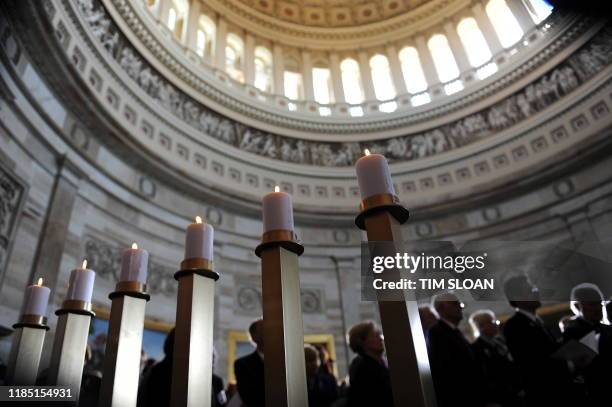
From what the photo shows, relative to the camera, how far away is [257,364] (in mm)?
3021

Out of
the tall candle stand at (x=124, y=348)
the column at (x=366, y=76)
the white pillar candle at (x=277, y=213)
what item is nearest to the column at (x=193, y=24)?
the column at (x=366, y=76)

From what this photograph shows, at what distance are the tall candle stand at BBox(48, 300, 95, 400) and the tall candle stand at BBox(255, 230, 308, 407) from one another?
129cm

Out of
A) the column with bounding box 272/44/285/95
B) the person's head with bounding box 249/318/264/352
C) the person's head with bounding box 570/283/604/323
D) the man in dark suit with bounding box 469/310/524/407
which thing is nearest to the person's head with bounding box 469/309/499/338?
the man in dark suit with bounding box 469/310/524/407

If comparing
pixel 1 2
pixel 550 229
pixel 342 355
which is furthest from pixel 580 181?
pixel 1 2

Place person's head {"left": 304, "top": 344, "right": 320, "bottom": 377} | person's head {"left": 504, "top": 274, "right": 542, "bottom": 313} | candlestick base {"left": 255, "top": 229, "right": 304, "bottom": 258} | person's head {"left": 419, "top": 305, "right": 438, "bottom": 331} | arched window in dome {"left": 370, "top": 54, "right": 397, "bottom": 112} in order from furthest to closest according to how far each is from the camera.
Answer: arched window in dome {"left": 370, "top": 54, "right": 397, "bottom": 112}
person's head {"left": 419, "top": 305, "right": 438, "bottom": 331}
person's head {"left": 304, "top": 344, "right": 320, "bottom": 377}
person's head {"left": 504, "top": 274, "right": 542, "bottom": 313}
candlestick base {"left": 255, "top": 229, "right": 304, "bottom": 258}

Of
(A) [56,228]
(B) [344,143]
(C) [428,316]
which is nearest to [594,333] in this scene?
(C) [428,316]

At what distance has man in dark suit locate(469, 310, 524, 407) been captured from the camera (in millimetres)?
3566

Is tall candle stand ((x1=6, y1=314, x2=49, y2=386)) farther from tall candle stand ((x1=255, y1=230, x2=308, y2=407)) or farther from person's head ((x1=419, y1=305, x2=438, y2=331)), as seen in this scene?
person's head ((x1=419, y1=305, x2=438, y2=331))

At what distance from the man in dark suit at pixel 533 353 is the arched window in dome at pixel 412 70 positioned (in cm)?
1367

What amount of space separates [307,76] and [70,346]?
1593 cm

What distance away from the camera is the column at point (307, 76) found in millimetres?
16469

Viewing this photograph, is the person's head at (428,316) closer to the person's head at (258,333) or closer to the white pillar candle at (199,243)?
the person's head at (258,333)

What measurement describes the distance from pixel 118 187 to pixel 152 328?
3.04 m

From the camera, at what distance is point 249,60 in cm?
1617
